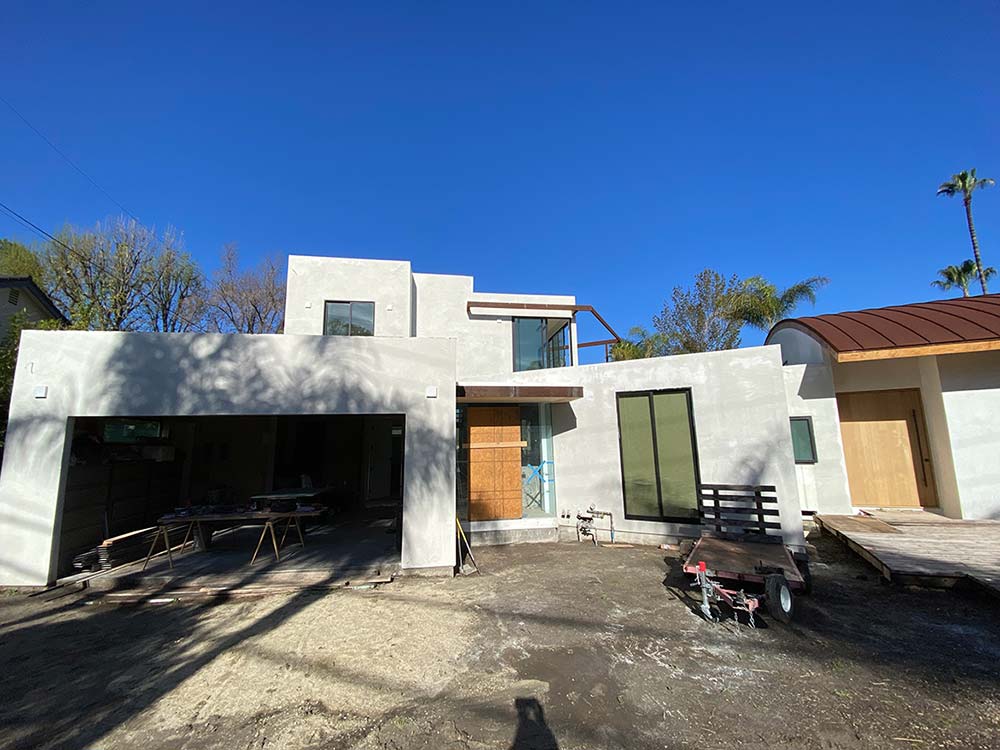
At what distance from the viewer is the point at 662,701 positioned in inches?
122

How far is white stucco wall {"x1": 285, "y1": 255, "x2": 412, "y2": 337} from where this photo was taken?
11.2 m

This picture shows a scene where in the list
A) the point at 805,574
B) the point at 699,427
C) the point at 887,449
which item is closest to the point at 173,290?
the point at 699,427

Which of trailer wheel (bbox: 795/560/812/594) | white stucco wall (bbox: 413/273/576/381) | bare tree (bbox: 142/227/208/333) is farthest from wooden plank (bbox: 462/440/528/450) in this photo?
bare tree (bbox: 142/227/208/333)

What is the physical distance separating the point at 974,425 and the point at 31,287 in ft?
79.5

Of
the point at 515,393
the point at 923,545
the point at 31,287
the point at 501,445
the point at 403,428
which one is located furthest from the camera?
the point at 31,287

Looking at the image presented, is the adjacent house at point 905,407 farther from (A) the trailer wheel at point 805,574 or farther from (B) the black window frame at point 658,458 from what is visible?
(A) the trailer wheel at point 805,574

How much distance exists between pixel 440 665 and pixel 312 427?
981 centimetres

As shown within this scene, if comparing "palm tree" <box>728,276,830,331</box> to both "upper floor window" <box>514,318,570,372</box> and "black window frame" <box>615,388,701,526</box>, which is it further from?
"black window frame" <box>615,388,701,526</box>

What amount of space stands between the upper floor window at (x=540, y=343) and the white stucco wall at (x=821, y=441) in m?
6.27

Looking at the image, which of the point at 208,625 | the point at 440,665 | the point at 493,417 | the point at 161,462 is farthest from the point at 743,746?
the point at 161,462

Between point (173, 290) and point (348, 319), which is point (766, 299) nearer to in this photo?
point (348, 319)

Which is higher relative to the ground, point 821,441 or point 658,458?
point 821,441

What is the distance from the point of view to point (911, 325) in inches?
316

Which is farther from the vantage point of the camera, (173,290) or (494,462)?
(173,290)
